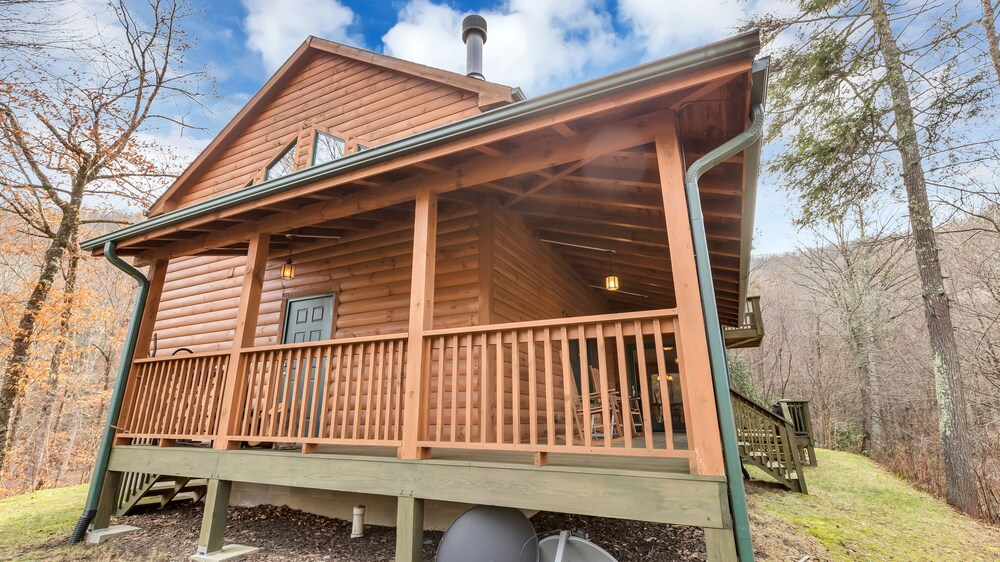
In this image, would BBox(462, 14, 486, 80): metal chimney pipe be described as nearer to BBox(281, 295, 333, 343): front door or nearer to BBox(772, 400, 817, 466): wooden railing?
BBox(281, 295, 333, 343): front door

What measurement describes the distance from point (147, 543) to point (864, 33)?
14.7 meters

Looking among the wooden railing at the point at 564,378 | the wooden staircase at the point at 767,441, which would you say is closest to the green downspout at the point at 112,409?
the wooden railing at the point at 564,378

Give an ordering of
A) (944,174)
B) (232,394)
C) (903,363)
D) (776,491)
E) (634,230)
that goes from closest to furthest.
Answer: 1. (232,394)
2. (634,230)
3. (776,491)
4. (944,174)
5. (903,363)

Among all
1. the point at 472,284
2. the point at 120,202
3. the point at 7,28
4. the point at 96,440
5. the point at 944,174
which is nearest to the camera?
the point at 472,284

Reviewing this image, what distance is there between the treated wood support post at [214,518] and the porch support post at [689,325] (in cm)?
417

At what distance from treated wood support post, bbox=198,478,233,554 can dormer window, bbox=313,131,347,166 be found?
5.69 metres

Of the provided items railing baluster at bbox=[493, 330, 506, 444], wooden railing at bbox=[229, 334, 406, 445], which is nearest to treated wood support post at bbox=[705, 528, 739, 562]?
railing baluster at bbox=[493, 330, 506, 444]

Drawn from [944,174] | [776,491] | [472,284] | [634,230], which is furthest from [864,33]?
[472,284]

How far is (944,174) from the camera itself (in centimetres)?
891

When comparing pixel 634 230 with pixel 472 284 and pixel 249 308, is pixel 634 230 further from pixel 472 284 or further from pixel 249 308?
pixel 249 308

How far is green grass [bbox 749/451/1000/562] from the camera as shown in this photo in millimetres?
4805

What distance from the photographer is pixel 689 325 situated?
8.79ft

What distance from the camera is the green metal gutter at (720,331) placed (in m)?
2.42

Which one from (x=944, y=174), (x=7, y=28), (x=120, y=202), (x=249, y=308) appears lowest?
(x=249, y=308)
